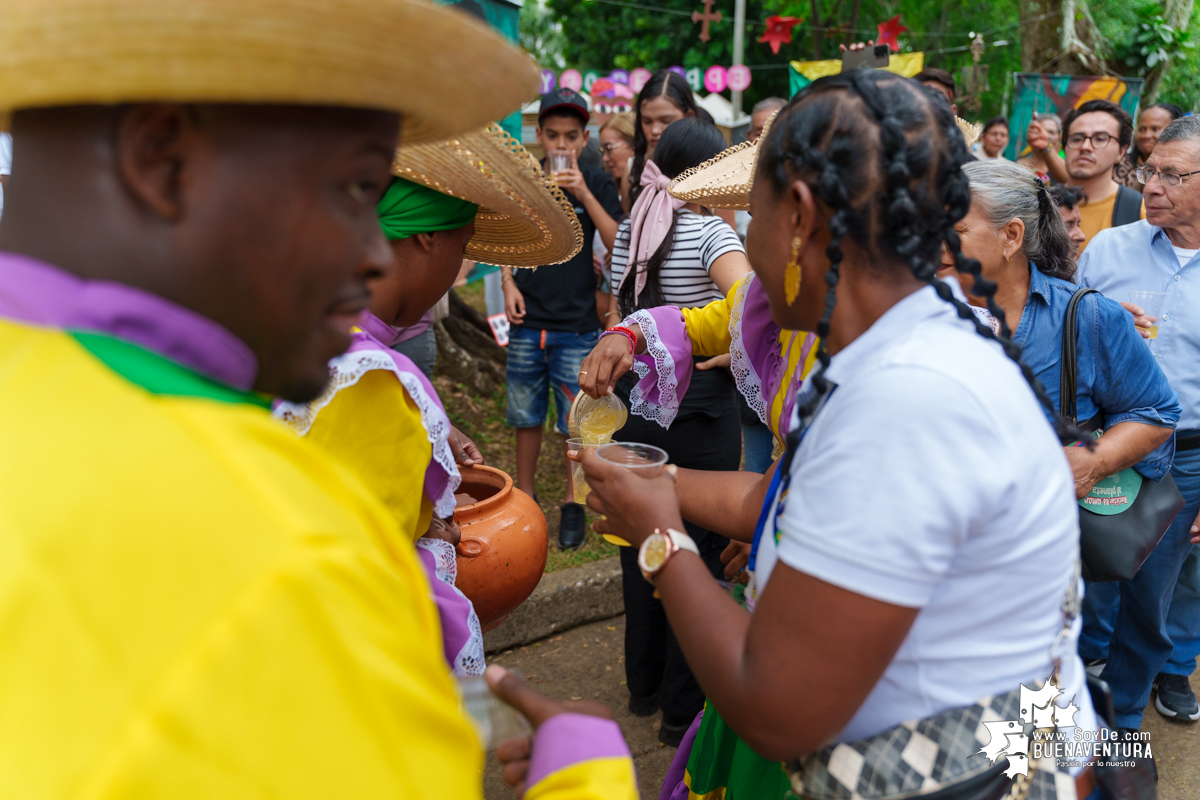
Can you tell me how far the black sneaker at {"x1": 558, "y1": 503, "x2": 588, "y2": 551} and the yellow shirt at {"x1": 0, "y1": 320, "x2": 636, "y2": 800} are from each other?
4.31 m

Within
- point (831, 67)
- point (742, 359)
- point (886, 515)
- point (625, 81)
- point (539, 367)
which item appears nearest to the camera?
point (886, 515)

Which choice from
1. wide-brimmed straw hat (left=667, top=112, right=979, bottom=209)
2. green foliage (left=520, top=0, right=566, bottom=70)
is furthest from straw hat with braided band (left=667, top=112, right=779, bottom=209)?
green foliage (left=520, top=0, right=566, bottom=70)

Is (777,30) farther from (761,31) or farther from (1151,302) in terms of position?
(1151,302)

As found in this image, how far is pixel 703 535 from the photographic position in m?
3.54

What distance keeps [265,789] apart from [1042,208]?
10.7 feet

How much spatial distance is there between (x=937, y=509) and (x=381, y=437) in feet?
3.32

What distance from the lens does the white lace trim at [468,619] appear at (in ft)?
5.88

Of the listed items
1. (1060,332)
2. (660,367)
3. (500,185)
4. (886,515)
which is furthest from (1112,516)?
(500,185)

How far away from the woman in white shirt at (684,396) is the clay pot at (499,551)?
984mm

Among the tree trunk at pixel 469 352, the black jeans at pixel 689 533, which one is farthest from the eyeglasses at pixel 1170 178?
the tree trunk at pixel 469 352

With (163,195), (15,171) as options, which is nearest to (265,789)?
(163,195)

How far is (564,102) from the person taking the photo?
211 inches

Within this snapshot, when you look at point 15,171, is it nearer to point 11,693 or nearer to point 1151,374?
point 11,693
